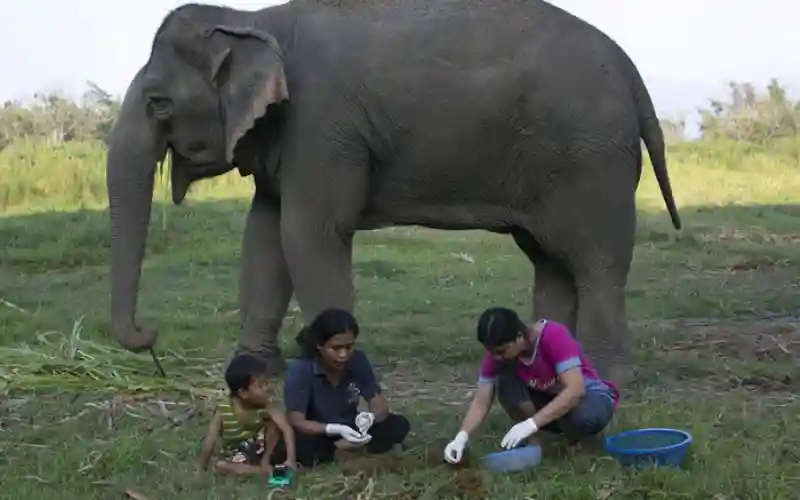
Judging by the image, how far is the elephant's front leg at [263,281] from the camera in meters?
6.13

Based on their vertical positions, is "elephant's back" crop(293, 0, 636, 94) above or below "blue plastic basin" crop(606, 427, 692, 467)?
above

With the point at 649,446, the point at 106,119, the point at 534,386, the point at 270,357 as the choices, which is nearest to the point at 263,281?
the point at 270,357

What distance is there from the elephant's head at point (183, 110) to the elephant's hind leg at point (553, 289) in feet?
4.94

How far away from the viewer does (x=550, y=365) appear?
4.52m

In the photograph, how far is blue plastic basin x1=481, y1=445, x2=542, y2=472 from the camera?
423 cm

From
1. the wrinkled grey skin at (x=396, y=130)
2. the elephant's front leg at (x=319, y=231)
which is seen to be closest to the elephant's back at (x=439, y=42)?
the wrinkled grey skin at (x=396, y=130)

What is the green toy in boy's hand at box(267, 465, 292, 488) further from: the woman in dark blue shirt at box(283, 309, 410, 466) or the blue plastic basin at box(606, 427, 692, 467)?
the blue plastic basin at box(606, 427, 692, 467)

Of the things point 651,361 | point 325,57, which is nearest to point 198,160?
point 325,57

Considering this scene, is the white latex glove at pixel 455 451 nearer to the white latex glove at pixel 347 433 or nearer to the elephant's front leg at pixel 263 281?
the white latex glove at pixel 347 433

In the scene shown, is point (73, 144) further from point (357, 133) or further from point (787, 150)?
point (357, 133)

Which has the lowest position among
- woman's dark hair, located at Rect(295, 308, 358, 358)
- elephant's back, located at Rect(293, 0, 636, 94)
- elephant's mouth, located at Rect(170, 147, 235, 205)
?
woman's dark hair, located at Rect(295, 308, 358, 358)

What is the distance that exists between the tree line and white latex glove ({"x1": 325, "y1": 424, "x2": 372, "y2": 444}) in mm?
18755

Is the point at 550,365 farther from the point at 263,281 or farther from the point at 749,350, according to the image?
the point at 749,350

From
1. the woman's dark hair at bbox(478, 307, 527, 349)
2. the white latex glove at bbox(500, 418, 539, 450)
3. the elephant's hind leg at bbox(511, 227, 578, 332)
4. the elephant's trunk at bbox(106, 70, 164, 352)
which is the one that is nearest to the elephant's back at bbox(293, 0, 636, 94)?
the elephant's trunk at bbox(106, 70, 164, 352)
